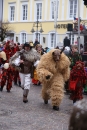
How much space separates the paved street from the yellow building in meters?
24.2

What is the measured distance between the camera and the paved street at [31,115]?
6258 mm

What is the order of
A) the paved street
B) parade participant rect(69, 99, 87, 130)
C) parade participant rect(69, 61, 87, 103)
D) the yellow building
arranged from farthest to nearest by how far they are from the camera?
the yellow building, parade participant rect(69, 61, 87, 103), the paved street, parade participant rect(69, 99, 87, 130)

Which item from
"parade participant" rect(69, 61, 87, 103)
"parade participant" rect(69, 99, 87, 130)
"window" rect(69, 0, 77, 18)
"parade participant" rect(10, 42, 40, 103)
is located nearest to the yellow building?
"window" rect(69, 0, 77, 18)

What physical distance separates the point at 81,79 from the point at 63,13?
1075 inches

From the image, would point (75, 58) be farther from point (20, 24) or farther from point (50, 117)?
point (20, 24)

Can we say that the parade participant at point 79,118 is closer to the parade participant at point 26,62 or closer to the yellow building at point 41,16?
the parade participant at point 26,62

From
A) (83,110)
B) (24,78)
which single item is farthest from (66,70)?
(83,110)

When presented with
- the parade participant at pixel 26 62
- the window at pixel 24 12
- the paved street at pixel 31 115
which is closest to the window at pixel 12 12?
the window at pixel 24 12

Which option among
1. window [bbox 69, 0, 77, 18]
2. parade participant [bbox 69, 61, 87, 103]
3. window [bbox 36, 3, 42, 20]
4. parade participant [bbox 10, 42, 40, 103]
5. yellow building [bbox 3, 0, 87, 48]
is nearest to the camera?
parade participant [bbox 69, 61, 87, 103]

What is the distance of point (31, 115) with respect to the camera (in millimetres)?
7215

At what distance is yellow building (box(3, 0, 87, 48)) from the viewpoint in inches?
1369

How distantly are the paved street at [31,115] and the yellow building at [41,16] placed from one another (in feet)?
79.3

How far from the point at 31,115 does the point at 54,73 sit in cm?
121

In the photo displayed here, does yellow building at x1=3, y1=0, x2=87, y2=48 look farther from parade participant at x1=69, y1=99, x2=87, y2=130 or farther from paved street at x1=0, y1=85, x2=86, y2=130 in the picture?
parade participant at x1=69, y1=99, x2=87, y2=130
